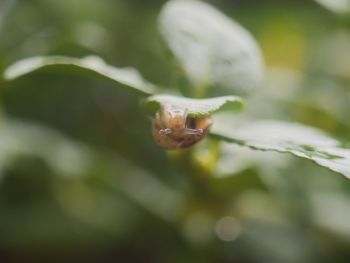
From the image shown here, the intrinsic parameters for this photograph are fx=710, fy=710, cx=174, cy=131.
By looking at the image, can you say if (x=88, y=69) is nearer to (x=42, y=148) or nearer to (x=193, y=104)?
(x=193, y=104)

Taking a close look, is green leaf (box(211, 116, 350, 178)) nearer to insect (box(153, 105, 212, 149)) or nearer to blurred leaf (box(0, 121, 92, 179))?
insect (box(153, 105, 212, 149))

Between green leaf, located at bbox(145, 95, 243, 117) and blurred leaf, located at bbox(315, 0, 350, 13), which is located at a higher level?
blurred leaf, located at bbox(315, 0, 350, 13)

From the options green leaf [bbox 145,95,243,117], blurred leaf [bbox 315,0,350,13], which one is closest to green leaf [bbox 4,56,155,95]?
green leaf [bbox 145,95,243,117]

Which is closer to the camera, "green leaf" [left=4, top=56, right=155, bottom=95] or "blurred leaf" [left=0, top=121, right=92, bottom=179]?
"green leaf" [left=4, top=56, right=155, bottom=95]

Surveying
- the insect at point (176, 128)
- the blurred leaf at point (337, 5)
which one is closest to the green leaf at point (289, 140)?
the insect at point (176, 128)

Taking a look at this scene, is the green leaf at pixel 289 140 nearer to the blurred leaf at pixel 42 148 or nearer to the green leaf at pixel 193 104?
the green leaf at pixel 193 104

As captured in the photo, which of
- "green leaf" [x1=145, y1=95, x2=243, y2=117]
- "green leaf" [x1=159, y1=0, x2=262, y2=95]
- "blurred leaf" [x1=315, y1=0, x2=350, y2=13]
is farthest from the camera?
"blurred leaf" [x1=315, y1=0, x2=350, y2=13]
